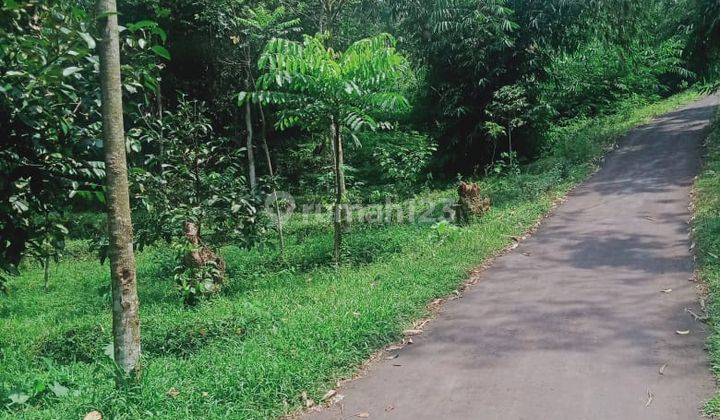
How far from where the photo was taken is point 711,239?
21.8 feet

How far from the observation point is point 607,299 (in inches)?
212

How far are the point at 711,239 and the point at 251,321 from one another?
536 cm

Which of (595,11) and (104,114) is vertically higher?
(595,11)

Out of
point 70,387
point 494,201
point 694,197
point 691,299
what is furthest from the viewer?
point 494,201

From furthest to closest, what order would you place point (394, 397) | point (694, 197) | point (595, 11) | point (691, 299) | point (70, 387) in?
point (595, 11) < point (694, 197) < point (691, 299) < point (70, 387) < point (394, 397)

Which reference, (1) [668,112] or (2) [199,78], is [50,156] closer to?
(2) [199,78]

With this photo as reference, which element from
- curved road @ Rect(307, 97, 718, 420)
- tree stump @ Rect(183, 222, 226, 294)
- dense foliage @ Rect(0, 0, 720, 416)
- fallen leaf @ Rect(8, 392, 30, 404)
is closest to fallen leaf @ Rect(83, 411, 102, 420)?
dense foliage @ Rect(0, 0, 720, 416)

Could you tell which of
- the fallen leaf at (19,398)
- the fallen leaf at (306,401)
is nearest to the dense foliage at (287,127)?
the fallen leaf at (19,398)

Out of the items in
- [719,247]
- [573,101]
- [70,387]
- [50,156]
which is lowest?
[70,387]

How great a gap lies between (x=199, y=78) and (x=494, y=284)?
1228 centimetres

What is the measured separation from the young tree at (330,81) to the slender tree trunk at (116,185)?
10.4ft

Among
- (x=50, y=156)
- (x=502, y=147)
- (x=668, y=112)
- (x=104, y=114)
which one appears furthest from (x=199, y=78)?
(x=668, y=112)

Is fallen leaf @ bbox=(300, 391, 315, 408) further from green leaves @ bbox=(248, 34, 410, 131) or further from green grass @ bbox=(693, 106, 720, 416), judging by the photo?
green leaves @ bbox=(248, 34, 410, 131)

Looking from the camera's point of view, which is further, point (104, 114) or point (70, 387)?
point (70, 387)
